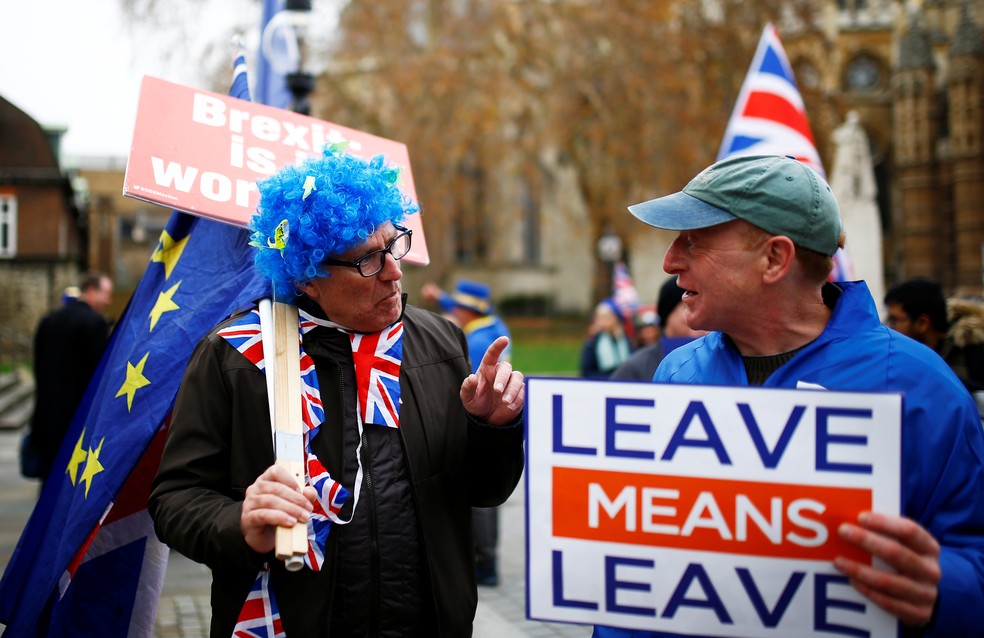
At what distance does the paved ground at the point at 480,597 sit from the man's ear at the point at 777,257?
2.17m

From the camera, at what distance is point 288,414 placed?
2277 millimetres

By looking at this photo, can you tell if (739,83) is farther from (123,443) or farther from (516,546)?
(123,443)

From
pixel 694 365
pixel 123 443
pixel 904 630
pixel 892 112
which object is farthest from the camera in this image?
pixel 892 112

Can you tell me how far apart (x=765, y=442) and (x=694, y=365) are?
459 millimetres

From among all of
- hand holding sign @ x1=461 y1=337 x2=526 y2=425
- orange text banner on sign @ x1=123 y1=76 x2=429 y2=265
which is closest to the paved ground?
hand holding sign @ x1=461 y1=337 x2=526 y2=425

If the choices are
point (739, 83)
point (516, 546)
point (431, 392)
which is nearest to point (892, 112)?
point (739, 83)

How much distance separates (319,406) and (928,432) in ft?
4.60

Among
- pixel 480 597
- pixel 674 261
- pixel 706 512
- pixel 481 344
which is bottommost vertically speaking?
pixel 480 597

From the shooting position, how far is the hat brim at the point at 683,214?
207 cm

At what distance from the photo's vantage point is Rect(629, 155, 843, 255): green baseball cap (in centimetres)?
203

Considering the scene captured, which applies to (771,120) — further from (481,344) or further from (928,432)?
(928,432)

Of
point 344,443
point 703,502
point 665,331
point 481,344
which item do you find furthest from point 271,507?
point 481,344

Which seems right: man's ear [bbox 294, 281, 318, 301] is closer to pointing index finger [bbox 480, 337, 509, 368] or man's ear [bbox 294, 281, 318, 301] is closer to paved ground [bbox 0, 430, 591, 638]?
pointing index finger [bbox 480, 337, 509, 368]

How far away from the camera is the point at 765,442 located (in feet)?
5.95
